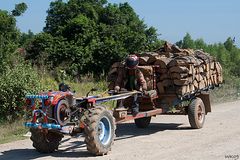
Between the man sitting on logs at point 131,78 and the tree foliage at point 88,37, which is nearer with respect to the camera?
the man sitting on logs at point 131,78

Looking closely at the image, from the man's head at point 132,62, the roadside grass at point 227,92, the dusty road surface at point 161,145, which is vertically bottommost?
the dusty road surface at point 161,145

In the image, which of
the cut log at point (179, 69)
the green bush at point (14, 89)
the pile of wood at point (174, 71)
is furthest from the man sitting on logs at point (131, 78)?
the green bush at point (14, 89)

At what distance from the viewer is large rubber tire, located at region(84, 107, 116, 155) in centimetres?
990

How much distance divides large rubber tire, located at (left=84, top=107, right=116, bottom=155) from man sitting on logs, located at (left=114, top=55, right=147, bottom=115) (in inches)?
79.3

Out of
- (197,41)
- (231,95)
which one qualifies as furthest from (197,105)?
(197,41)

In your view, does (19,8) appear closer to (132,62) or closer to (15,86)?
(15,86)

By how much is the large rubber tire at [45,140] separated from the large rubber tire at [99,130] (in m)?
0.98

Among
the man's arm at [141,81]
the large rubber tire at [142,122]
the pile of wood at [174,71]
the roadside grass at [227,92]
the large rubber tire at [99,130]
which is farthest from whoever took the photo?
the roadside grass at [227,92]

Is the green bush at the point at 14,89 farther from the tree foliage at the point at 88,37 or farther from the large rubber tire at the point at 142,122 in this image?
the tree foliage at the point at 88,37

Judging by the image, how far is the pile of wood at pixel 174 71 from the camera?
43.3 feet

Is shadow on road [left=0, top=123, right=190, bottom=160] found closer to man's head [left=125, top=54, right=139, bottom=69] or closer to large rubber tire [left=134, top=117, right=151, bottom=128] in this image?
large rubber tire [left=134, top=117, right=151, bottom=128]

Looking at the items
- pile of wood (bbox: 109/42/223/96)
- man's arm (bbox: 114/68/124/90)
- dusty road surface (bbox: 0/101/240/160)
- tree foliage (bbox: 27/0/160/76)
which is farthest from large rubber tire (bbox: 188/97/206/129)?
tree foliage (bbox: 27/0/160/76)

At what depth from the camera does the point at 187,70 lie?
1321 centimetres

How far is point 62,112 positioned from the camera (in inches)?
402
